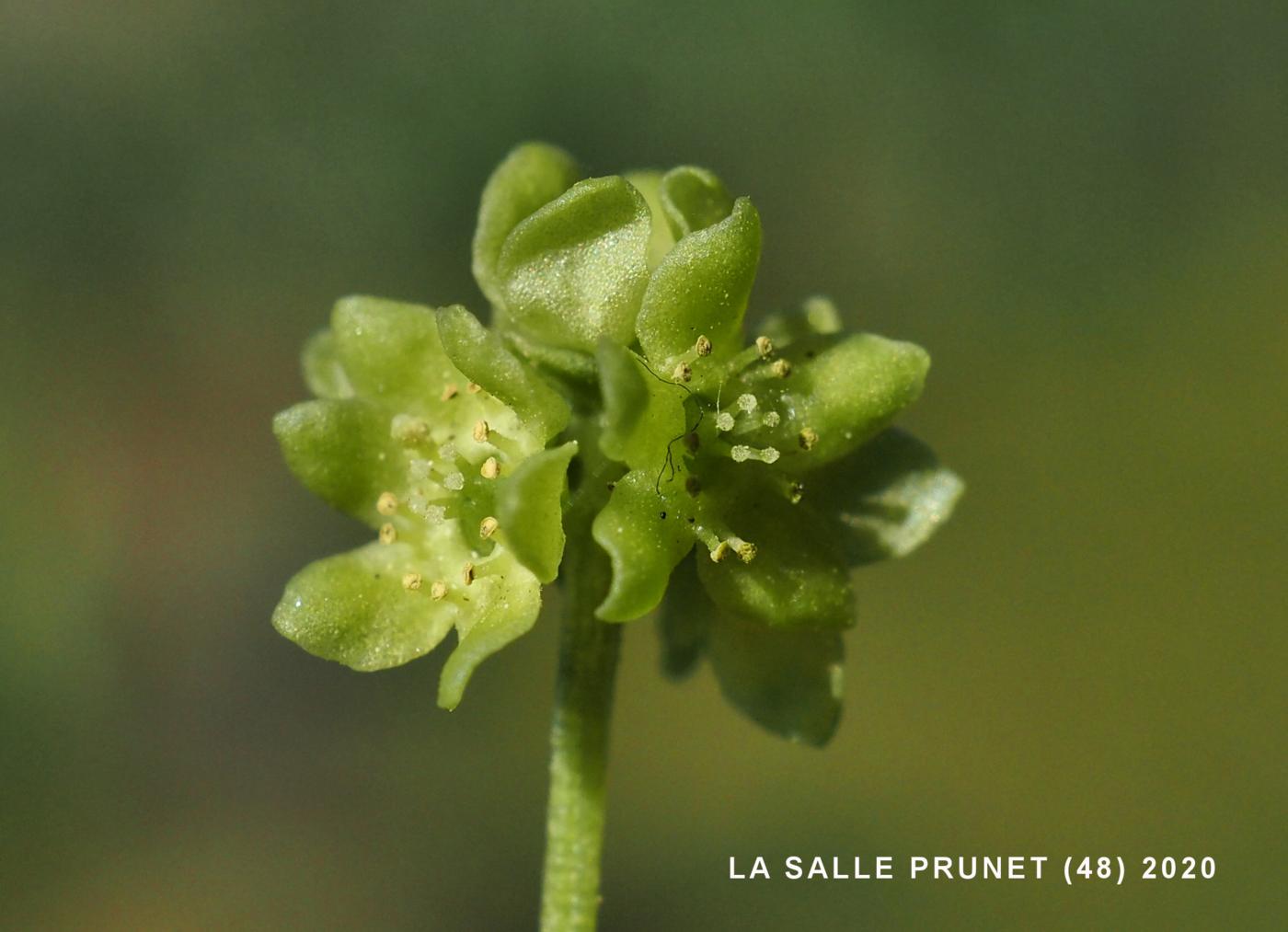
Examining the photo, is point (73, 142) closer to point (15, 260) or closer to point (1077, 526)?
point (15, 260)

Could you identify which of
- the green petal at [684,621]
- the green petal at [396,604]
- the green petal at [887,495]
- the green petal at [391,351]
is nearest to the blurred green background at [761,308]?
the green petal at [684,621]

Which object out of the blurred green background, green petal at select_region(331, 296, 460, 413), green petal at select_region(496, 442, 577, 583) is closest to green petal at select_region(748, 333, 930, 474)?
green petal at select_region(496, 442, 577, 583)

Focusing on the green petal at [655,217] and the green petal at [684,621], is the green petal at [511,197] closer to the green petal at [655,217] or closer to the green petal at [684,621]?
the green petal at [655,217]

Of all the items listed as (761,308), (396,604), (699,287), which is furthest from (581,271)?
(761,308)

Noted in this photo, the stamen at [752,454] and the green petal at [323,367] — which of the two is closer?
the stamen at [752,454]

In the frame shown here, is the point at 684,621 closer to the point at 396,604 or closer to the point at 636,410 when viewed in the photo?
the point at 396,604
